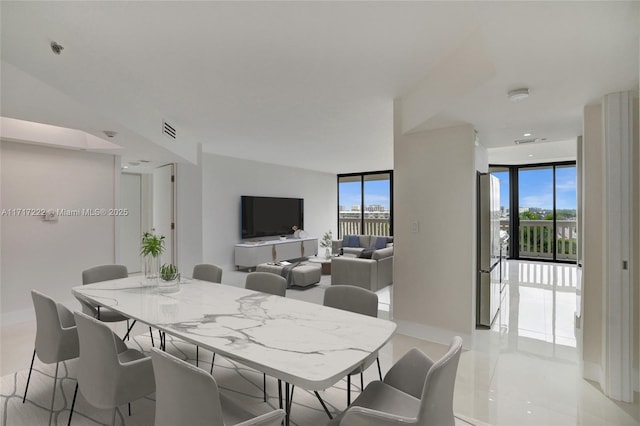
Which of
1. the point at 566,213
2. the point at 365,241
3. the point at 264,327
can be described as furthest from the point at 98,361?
the point at 566,213

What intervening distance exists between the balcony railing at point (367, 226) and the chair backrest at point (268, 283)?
7.29m

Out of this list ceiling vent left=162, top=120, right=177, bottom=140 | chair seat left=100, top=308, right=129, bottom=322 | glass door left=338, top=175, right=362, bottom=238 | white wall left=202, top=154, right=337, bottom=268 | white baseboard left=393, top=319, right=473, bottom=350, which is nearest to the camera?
chair seat left=100, top=308, right=129, bottom=322

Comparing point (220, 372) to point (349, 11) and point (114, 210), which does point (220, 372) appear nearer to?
point (349, 11)

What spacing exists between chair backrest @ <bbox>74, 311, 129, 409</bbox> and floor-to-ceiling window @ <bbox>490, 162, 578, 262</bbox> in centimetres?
787

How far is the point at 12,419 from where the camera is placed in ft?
6.76

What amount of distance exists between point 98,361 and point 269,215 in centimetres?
630

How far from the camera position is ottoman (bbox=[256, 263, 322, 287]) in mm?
5449

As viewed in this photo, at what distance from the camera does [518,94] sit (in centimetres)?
239

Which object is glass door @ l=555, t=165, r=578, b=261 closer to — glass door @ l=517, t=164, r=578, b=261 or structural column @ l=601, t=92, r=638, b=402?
glass door @ l=517, t=164, r=578, b=261

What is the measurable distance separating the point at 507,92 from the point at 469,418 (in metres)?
2.29

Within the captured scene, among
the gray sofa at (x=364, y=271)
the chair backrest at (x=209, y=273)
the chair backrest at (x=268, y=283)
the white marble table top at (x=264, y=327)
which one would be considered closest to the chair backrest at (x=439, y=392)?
the white marble table top at (x=264, y=327)

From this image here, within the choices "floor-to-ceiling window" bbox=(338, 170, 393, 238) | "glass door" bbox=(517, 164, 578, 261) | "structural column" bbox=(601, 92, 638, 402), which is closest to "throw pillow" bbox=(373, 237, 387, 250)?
"floor-to-ceiling window" bbox=(338, 170, 393, 238)

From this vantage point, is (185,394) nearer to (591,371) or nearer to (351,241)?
(591,371)

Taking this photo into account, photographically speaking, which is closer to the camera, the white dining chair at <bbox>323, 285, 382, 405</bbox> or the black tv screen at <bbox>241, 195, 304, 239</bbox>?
the white dining chair at <bbox>323, 285, 382, 405</bbox>
